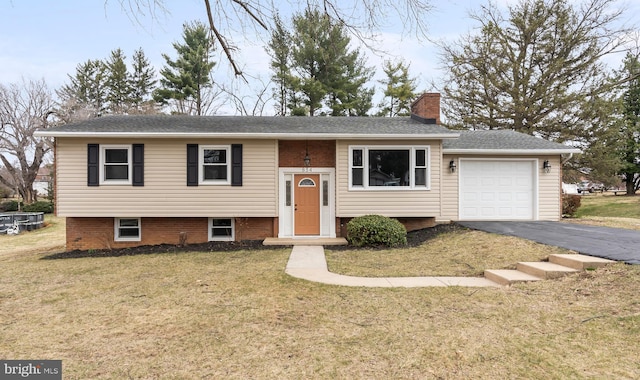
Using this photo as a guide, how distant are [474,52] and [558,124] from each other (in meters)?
7.34

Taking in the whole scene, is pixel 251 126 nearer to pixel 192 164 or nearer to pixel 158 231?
pixel 192 164

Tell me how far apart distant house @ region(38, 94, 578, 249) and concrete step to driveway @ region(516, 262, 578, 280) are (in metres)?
4.63

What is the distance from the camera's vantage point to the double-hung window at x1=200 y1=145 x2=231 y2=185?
10.6 m

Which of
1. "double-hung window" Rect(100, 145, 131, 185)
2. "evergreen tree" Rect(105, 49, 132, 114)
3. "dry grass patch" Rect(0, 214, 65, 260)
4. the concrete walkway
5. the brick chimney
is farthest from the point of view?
"evergreen tree" Rect(105, 49, 132, 114)

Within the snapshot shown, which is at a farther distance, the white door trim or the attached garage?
the attached garage

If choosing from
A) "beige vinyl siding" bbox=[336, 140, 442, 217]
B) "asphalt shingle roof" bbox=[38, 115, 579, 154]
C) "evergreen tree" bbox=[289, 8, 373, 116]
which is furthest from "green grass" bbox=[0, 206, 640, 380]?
"evergreen tree" bbox=[289, 8, 373, 116]

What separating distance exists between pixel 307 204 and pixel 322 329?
744 centimetres

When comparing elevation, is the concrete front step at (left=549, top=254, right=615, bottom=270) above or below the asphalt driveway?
below

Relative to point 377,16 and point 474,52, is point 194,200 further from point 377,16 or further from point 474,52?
point 474,52

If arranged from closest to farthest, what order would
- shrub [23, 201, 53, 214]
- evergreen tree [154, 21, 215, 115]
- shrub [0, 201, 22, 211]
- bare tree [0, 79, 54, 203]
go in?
shrub [23, 201, 53, 214] < evergreen tree [154, 21, 215, 115] < shrub [0, 201, 22, 211] < bare tree [0, 79, 54, 203]

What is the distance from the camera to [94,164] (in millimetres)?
10297

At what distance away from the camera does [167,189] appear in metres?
10.5

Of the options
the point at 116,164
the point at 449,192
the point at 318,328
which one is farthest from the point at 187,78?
the point at 318,328

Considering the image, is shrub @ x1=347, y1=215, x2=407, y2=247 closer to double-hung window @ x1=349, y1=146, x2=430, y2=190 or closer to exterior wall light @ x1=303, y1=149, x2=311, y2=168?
double-hung window @ x1=349, y1=146, x2=430, y2=190
